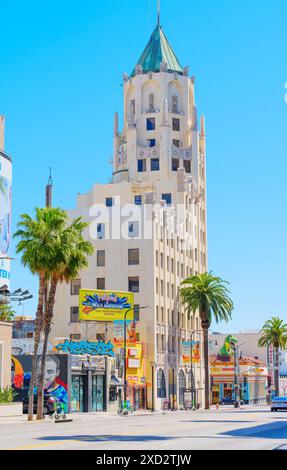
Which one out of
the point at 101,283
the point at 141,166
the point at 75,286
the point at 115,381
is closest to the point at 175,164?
the point at 141,166

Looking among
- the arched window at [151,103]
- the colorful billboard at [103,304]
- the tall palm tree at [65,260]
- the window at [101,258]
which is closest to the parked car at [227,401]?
the window at [101,258]

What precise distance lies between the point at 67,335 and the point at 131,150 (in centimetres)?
3473

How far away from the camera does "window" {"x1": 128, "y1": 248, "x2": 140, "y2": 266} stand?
306 feet

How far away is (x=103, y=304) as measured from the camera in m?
84.6

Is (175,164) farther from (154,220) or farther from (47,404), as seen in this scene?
(47,404)

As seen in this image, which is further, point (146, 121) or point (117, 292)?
point (146, 121)

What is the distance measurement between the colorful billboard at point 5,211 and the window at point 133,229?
1676 cm

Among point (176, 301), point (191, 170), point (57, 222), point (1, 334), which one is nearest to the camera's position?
point (57, 222)

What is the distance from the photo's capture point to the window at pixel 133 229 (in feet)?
307

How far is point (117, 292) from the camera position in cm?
8575

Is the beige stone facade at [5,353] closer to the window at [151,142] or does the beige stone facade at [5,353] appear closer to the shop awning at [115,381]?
the shop awning at [115,381]

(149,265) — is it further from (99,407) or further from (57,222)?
(57,222)

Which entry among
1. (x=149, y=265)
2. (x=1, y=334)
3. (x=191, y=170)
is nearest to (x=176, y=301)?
(x=149, y=265)

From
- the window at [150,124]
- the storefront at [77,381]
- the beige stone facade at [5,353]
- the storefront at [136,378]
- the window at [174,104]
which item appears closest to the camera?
the beige stone facade at [5,353]
